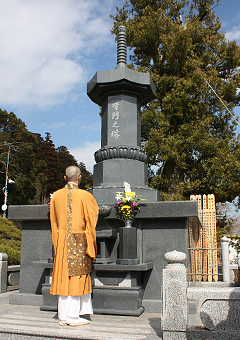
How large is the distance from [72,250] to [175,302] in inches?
57.5

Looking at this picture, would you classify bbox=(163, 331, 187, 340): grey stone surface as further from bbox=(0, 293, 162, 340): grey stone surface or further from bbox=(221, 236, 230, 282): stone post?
bbox=(221, 236, 230, 282): stone post

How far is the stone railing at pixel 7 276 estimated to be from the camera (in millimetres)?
6867

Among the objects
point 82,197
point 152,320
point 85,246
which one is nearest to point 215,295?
point 152,320

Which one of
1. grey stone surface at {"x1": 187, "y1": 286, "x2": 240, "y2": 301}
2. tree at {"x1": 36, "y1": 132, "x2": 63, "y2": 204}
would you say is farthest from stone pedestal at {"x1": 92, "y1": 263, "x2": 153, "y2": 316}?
tree at {"x1": 36, "y1": 132, "x2": 63, "y2": 204}

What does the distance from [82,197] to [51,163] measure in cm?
4063

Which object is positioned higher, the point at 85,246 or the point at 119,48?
the point at 119,48

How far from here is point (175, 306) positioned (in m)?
3.39

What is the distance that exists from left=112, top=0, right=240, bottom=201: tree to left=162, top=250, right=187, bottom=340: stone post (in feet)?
→ 34.6

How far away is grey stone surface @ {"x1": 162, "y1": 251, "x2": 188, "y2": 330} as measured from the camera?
337 centimetres

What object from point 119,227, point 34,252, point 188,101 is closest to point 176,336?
point 119,227

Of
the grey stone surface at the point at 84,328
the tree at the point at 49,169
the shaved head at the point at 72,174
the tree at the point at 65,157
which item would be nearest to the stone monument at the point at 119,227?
the grey stone surface at the point at 84,328

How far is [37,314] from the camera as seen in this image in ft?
15.5

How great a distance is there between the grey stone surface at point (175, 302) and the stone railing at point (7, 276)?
179 inches

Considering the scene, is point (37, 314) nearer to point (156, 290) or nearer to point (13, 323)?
point (13, 323)
